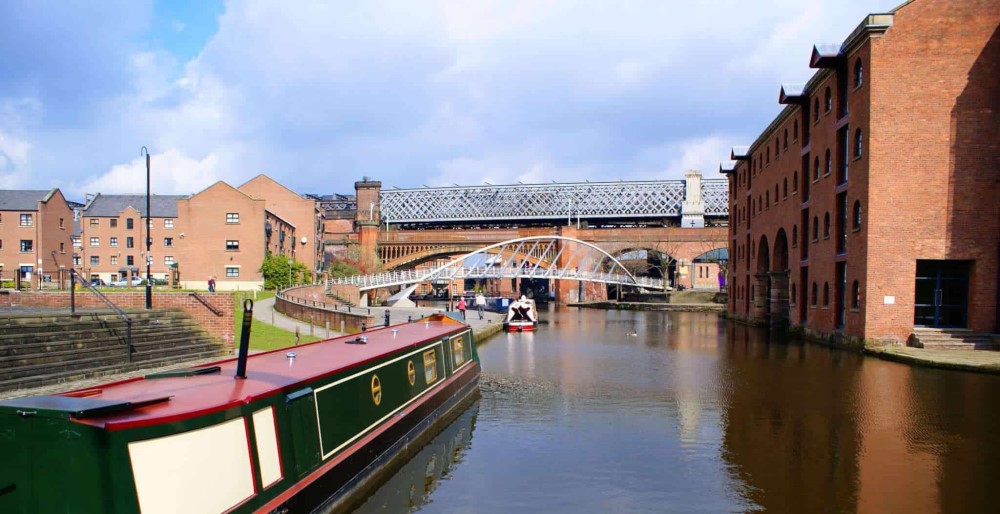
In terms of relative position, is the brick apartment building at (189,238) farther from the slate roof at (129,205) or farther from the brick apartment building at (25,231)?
the brick apartment building at (25,231)

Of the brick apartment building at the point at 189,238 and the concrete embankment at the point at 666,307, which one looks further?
the concrete embankment at the point at 666,307

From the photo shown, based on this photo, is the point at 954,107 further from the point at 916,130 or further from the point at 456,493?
the point at 456,493

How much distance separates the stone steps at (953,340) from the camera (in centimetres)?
1780

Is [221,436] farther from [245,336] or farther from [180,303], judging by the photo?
[180,303]

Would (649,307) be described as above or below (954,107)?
below

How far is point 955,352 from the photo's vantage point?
17.2 meters

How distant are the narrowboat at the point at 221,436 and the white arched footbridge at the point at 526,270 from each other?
34.5 metres

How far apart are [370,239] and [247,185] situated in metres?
12.1

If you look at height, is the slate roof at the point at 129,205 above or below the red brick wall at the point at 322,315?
above

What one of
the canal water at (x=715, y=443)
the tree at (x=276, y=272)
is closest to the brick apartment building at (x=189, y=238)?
the tree at (x=276, y=272)

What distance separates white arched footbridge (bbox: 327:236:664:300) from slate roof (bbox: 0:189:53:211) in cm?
2211

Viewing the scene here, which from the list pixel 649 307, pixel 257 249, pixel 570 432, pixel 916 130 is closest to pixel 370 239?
pixel 257 249

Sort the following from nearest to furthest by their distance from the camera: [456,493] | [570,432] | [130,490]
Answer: [130,490]
[456,493]
[570,432]

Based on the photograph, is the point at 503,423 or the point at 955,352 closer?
the point at 503,423
